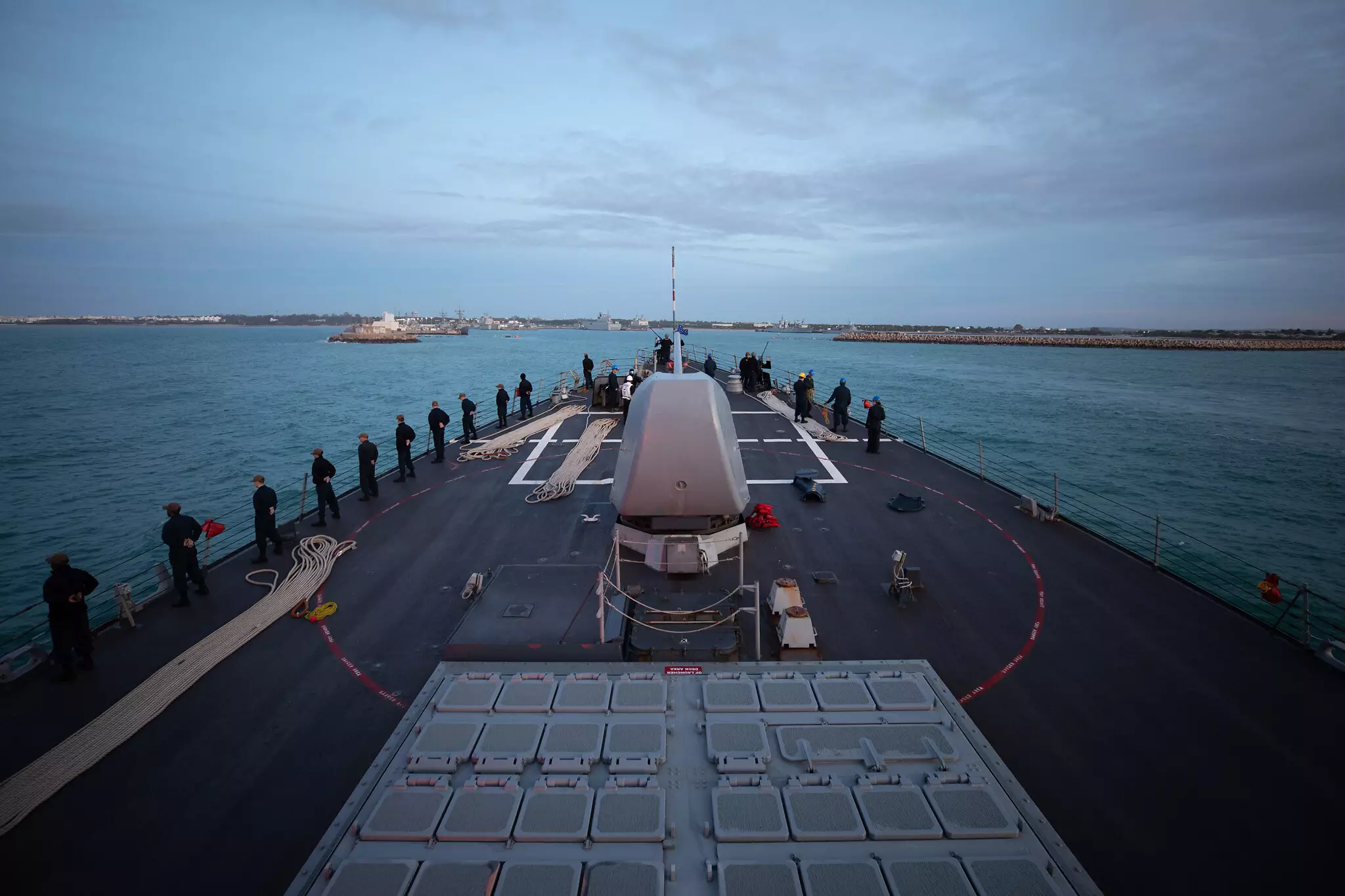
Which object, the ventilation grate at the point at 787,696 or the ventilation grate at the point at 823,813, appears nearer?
the ventilation grate at the point at 823,813

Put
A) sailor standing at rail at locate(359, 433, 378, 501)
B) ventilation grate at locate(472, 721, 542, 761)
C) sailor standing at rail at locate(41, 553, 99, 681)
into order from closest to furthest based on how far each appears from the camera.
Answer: ventilation grate at locate(472, 721, 542, 761) → sailor standing at rail at locate(41, 553, 99, 681) → sailor standing at rail at locate(359, 433, 378, 501)

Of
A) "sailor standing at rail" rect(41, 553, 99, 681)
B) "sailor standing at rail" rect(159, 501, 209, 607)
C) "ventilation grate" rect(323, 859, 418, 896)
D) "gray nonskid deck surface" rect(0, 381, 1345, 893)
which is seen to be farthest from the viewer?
"sailor standing at rail" rect(159, 501, 209, 607)

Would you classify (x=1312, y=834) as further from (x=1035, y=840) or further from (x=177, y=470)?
(x=177, y=470)

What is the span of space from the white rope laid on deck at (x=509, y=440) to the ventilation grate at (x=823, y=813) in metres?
13.7

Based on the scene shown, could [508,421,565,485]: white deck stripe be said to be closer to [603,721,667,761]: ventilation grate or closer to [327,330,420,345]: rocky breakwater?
[603,721,667,761]: ventilation grate

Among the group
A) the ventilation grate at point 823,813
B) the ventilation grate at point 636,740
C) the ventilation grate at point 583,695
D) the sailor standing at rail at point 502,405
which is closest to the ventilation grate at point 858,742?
the ventilation grate at point 823,813

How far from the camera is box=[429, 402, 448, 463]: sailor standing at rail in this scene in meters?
14.6

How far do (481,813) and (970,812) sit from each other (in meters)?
2.71

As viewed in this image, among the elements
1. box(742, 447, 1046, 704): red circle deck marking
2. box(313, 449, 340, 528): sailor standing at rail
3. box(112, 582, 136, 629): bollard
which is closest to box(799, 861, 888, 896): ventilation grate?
box(742, 447, 1046, 704): red circle deck marking

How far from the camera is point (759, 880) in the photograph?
282 cm

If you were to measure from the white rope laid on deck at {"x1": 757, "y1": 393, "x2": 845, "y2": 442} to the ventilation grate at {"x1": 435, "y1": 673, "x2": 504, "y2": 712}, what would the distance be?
14.5 metres

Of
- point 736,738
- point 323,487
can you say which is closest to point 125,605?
point 323,487

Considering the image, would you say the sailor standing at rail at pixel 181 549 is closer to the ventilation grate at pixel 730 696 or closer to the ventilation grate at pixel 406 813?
the ventilation grate at pixel 406 813

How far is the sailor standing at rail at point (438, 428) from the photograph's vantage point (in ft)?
48.0
